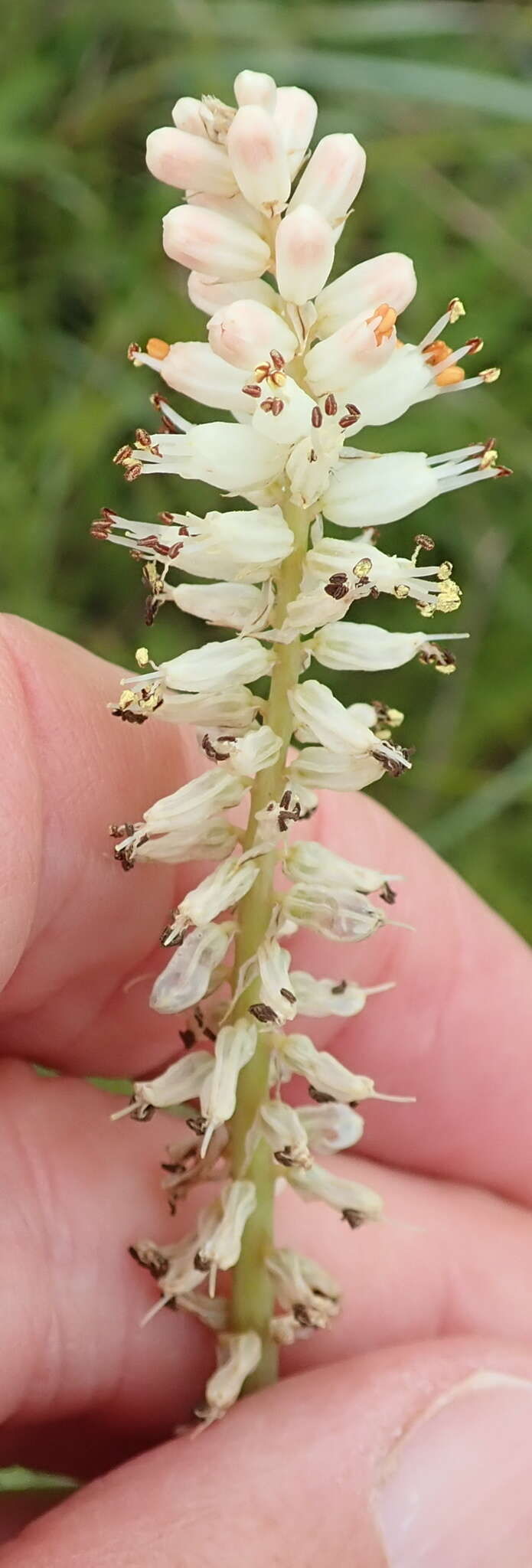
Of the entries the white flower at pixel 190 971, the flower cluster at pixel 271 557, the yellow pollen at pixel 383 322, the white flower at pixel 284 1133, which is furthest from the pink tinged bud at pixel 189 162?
the white flower at pixel 284 1133

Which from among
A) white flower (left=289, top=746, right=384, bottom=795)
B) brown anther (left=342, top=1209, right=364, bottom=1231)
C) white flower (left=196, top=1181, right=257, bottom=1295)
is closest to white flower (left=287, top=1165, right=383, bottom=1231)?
brown anther (left=342, top=1209, right=364, bottom=1231)

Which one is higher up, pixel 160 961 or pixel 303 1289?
pixel 160 961

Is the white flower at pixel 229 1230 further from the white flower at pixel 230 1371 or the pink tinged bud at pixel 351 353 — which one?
the pink tinged bud at pixel 351 353

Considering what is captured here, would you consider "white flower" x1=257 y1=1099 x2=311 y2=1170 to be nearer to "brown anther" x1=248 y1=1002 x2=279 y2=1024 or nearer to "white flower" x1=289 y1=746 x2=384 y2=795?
"brown anther" x1=248 y1=1002 x2=279 y2=1024

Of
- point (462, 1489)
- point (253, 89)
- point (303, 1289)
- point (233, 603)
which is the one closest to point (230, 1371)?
point (303, 1289)

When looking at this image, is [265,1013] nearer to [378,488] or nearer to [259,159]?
[378,488]

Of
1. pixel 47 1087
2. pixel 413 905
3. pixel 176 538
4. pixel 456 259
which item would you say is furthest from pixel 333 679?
pixel 176 538
